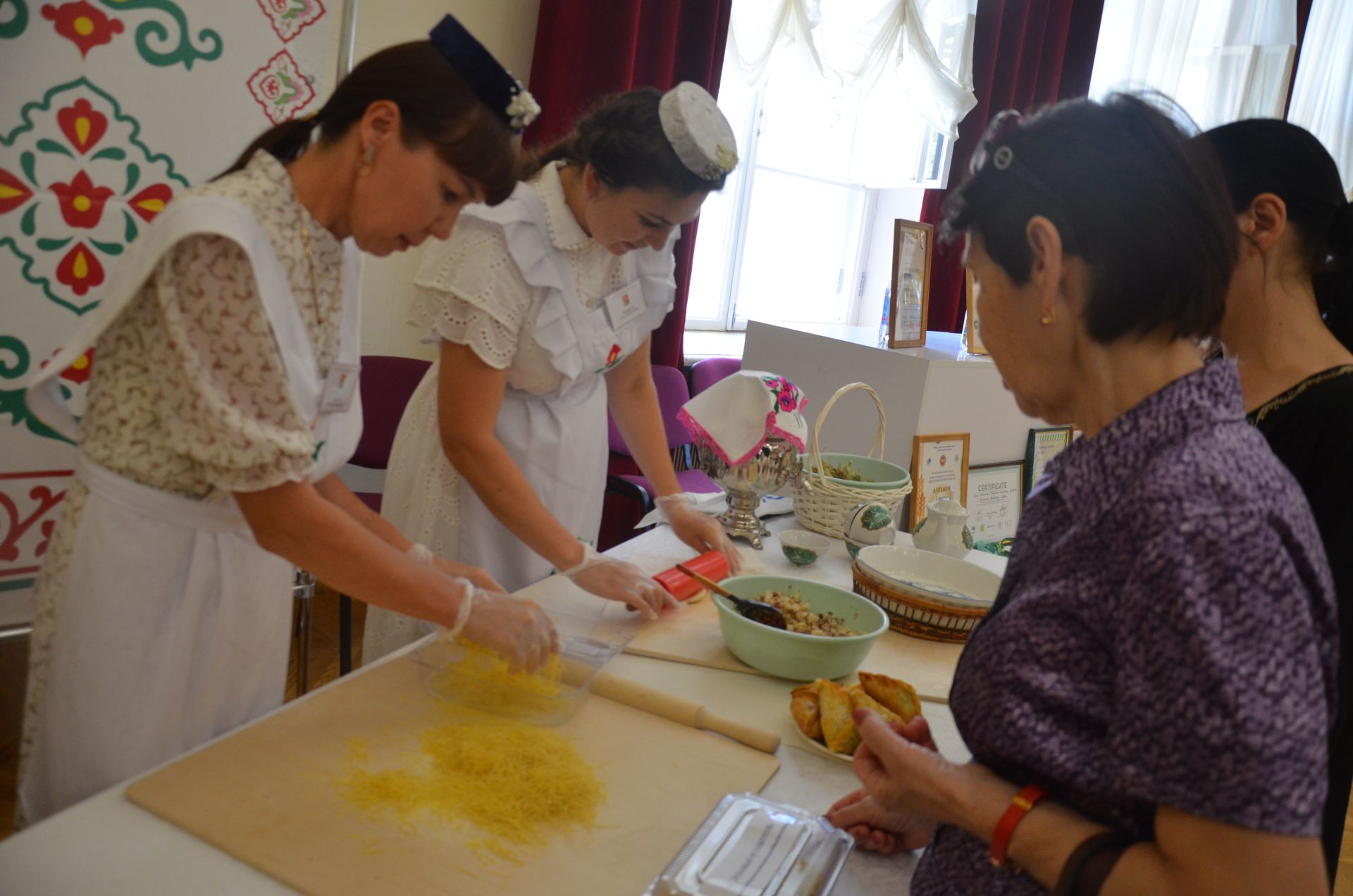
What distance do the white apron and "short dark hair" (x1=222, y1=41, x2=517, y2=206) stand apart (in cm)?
20

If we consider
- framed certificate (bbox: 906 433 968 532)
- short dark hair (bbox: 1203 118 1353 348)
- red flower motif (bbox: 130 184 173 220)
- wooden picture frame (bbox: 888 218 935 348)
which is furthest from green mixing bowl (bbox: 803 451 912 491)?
red flower motif (bbox: 130 184 173 220)

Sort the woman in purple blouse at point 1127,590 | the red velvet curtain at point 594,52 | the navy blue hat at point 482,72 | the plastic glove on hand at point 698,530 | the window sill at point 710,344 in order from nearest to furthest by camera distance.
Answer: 1. the woman in purple blouse at point 1127,590
2. the navy blue hat at point 482,72
3. the plastic glove on hand at point 698,530
4. the red velvet curtain at point 594,52
5. the window sill at point 710,344

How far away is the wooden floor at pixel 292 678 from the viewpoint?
226cm

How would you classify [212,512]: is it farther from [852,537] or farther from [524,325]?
[852,537]

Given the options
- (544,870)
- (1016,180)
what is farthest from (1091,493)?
(544,870)

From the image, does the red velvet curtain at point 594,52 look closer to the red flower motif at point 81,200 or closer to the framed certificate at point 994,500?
the red flower motif at point 81,200

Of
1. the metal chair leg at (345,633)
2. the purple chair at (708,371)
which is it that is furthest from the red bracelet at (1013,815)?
the purple chair at (708,371)

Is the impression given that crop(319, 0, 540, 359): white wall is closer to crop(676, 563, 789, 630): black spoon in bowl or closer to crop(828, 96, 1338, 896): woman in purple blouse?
crop(676, 563, 789, 630): black spoon in bowl

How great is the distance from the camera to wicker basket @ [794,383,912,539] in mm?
2072

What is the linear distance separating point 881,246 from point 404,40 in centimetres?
314

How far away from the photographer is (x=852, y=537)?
1.96 metres

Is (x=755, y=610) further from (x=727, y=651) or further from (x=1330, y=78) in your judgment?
(x=1330, y=78)

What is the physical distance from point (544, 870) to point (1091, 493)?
581 millimetres

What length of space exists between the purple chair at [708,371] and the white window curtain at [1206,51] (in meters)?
3.02
